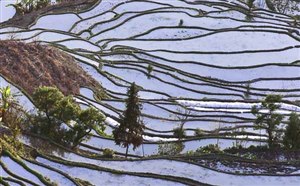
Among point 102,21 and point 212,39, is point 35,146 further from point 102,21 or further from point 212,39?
point 102,21

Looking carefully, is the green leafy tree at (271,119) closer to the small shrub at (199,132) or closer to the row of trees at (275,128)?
the row of trees at (275,128)

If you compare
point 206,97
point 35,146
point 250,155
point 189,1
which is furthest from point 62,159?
point 189,1

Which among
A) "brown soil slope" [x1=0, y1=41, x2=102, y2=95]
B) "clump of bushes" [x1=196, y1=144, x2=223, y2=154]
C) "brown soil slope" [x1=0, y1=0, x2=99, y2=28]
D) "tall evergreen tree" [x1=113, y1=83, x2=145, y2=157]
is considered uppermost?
"brown soil slope" [x1=0, y1=0, x2=99, y2=28]

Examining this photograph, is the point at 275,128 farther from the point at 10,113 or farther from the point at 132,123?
the point at 10,113

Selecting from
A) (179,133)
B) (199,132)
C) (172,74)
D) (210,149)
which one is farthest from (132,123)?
(172,74)

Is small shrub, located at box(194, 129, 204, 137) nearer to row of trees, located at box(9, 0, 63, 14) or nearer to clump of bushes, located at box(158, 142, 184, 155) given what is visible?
clump of bushes, located at box(158, 142, 184, 155)

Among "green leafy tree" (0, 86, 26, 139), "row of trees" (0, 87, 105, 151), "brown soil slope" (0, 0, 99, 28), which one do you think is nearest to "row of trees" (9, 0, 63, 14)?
"brown soil slope" (0, 0, 99, 28)
